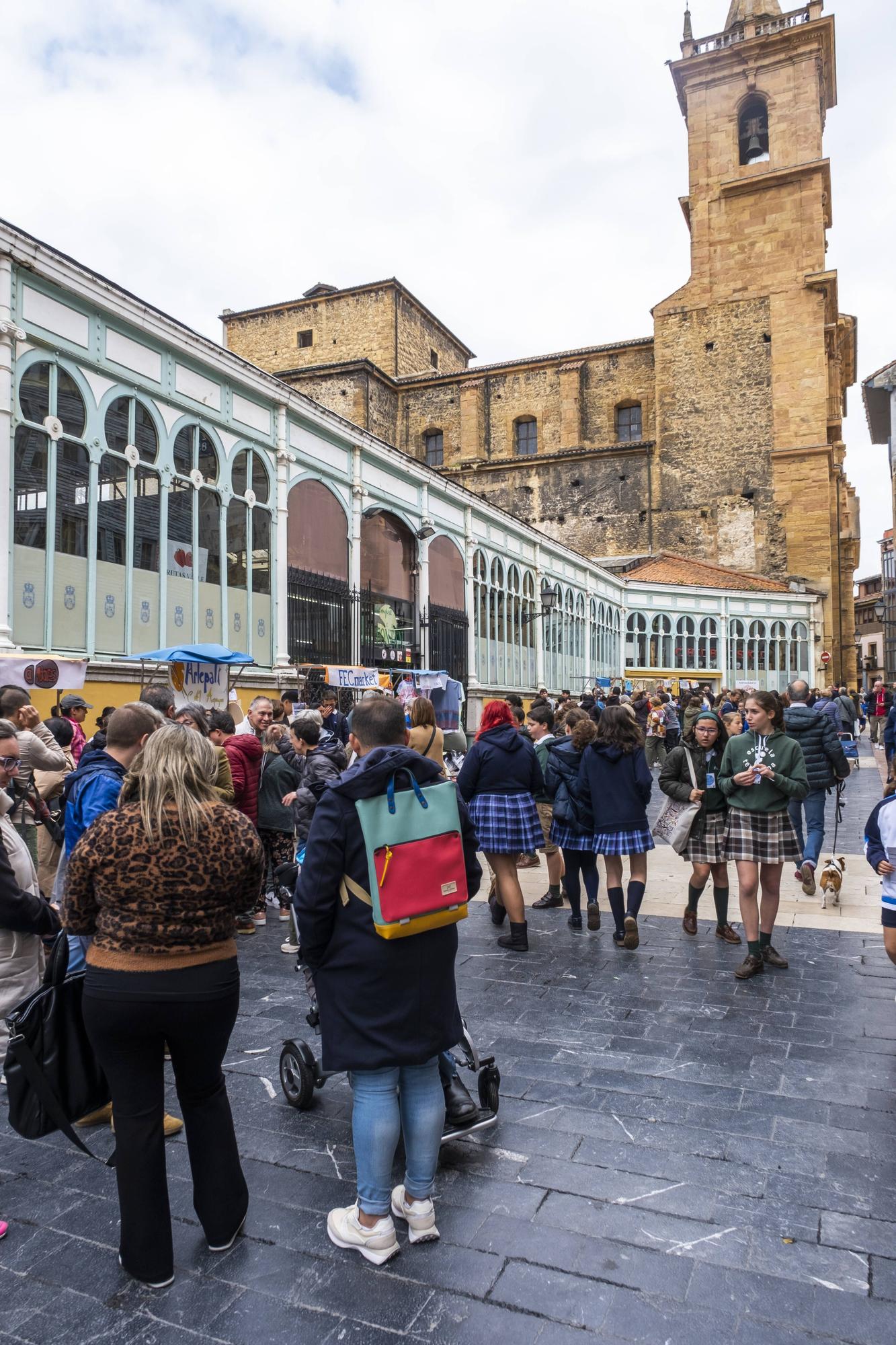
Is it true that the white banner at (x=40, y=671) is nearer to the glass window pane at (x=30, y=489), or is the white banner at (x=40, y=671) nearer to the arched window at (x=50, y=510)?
the arched window at (x=50, y=510)

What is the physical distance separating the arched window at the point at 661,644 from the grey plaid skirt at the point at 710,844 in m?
29.6

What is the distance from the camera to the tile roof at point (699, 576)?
37.9 m

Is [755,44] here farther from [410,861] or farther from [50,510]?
[410,861]

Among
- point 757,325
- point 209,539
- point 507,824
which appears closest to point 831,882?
point 507,824

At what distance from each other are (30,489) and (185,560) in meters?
2.73

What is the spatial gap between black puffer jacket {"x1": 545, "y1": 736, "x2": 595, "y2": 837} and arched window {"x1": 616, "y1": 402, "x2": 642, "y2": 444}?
135 feet

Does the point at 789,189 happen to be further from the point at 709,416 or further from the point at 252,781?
the point at 252,781

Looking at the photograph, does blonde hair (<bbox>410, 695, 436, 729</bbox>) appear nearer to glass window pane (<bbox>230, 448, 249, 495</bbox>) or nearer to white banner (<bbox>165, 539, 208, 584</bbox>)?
white banner (<bbox>165, 539, 208, 584</bbox>)

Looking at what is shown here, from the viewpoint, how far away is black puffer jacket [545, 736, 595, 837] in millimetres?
7090

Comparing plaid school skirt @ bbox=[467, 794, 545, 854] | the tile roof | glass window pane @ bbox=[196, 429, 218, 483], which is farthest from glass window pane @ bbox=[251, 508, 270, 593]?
the tile roof

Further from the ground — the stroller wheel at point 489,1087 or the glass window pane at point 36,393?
the glass window pane at point 36,393

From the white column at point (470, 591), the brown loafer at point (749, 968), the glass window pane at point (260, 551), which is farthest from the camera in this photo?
the white column at point (470, 591)

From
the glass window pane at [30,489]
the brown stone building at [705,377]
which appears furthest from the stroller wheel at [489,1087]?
the brown stone building at [705,377]

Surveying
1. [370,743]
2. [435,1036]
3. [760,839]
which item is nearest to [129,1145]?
[435,1036]
